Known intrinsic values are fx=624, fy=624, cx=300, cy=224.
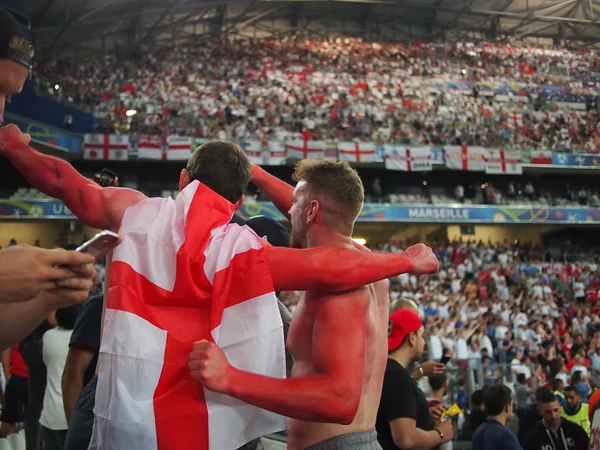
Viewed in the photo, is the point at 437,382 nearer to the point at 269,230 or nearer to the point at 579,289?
the point at 269,230

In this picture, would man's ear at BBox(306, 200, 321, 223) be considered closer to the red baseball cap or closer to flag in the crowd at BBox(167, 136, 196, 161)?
the red baseball cap

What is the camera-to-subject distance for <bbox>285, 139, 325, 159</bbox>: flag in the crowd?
79.9ft

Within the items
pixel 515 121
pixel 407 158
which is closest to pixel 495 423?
pixel 407 158

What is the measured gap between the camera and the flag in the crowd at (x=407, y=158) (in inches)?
1015

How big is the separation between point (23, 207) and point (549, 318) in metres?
18.0

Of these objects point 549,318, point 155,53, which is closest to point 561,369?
point 549,318

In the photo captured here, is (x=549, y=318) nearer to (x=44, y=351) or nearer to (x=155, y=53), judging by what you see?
(x=44, y=351)

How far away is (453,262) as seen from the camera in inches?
899

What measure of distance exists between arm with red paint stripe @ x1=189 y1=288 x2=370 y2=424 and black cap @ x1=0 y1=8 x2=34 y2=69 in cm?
103

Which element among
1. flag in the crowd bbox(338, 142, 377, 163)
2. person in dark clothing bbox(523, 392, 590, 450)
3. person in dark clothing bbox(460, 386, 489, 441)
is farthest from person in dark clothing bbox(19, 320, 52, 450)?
flag in the crowd bbox(338, 142, 377, 163)

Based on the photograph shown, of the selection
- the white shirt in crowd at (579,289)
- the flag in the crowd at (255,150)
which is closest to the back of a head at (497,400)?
the white shirt in crowd at (579,289)

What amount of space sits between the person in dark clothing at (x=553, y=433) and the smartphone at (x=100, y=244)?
4.70 metres

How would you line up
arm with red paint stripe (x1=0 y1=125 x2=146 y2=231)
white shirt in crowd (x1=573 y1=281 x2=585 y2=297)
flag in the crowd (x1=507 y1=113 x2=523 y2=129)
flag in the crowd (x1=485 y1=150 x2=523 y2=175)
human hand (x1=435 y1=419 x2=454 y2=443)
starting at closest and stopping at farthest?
1. arm with red paint stripe (x1=0 y1=125 x2=146 y2=231)
2. human hand (x1=435 y1=419 x2=454 y2=443)
3. white shirt in crowd (x1=573 y1=281 x2=585 y2=297)
4. flag in the crowd (x1=485 y1=150 x2=523 y2=175)
5. flag in the crowd (x1=507 y1=113 x2=523 y2=129)

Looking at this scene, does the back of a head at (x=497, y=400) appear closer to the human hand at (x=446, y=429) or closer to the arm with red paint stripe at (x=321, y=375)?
the human hand at (x=446, y=429)
